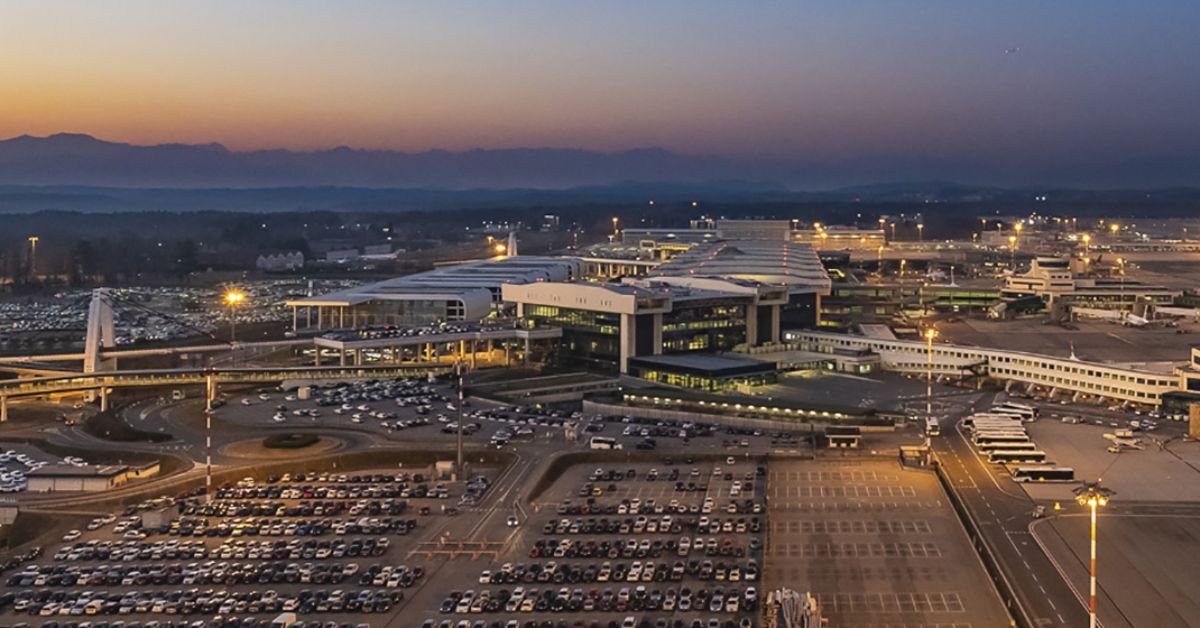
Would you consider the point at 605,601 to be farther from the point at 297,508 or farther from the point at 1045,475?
the point at 1045,475

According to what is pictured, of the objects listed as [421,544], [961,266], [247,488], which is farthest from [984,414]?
[961,266]

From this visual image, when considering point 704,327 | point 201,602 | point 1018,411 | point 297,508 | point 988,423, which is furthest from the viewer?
point 704,327

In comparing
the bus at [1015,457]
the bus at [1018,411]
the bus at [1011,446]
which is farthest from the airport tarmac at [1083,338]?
the bus at [1015,457]

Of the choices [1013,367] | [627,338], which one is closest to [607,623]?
[627,338]

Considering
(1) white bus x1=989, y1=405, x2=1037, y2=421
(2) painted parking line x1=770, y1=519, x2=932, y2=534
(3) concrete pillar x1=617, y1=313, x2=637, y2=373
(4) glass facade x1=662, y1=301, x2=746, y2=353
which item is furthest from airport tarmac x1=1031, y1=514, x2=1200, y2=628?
(4) glass facade x1=662, y1=301, x2=746, y2=353

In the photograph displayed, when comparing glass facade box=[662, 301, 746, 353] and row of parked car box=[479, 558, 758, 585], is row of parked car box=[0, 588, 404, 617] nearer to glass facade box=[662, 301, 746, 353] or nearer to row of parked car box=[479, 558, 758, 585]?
row of parked car box=[479, 558, 758, 585]

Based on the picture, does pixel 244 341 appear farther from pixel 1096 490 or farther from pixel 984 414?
pixel 1096 490
